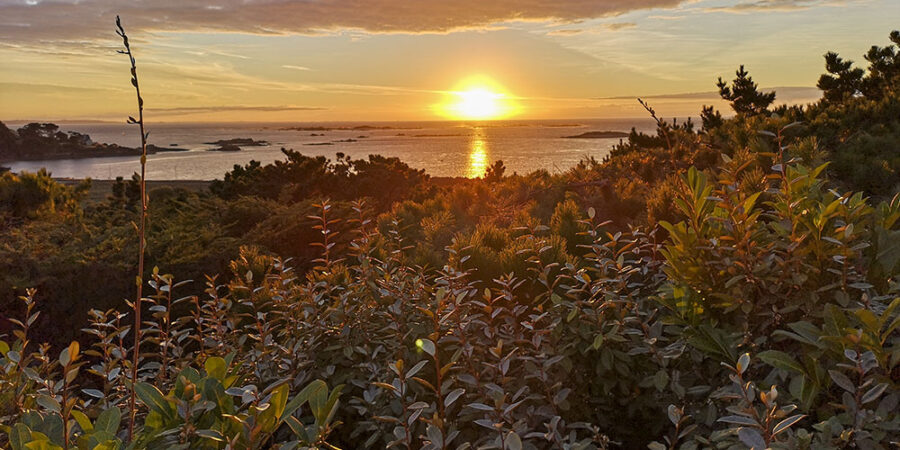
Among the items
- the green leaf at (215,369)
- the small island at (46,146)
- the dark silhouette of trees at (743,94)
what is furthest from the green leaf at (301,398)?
the small island at (46,146)

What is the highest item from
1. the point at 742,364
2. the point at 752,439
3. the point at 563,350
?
the point at 742,364

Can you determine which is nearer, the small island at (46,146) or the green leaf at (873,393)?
the green leaf at (873,393)

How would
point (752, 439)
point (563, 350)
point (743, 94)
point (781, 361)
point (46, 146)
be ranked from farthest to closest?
point (46, 146) < point (743, 94) < point (563, 350) < point (781, 361) < point (752, 439)

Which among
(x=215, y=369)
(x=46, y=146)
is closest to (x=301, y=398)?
(x=215, y=369)

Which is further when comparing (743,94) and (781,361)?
(743,94)

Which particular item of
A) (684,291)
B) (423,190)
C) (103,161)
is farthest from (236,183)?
(103,161)

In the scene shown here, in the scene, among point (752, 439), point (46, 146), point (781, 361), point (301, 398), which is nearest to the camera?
point (752, 439)

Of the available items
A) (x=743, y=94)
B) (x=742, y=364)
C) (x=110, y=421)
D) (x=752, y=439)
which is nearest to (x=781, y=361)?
(x=742, y=364)

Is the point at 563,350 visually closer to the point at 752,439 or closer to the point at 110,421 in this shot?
the point at 752,439

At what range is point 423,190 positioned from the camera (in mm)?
10859

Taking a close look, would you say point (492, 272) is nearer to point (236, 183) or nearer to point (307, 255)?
point (307, 255)

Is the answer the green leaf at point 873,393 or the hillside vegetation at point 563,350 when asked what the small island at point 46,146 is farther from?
the green leaf at point 873,393

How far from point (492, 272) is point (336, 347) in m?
1.13

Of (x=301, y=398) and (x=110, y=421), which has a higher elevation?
(x=301, y=398)
